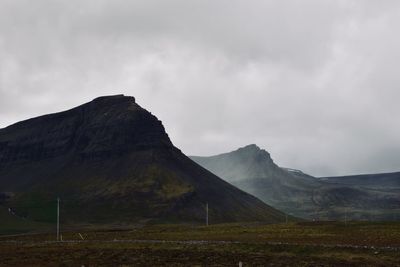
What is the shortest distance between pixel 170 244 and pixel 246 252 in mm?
17736

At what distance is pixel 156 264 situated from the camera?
5481 centimetres

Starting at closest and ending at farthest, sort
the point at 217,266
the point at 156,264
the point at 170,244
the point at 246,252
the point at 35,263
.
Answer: the point at 217,266
the point at 156,264
the point at 35,263
the point at 246,252
the point at 170,244

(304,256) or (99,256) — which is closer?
(304,256)

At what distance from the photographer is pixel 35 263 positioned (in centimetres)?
6028

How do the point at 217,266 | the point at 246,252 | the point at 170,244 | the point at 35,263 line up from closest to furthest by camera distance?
the point at 217,266, the point at 35,263, the point at 246,252, the point at 170,244

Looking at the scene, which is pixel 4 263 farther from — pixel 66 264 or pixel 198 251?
pixel 198 251

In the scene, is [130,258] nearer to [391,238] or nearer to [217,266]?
[217,266]

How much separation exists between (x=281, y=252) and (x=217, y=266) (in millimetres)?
13424

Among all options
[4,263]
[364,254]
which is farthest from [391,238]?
[4,263]

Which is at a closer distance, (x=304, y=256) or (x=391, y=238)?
(x=304, y=256)

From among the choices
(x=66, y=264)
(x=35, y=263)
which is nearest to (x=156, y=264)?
(x=66, y=264)

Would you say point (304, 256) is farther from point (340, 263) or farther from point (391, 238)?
point (391, 238)

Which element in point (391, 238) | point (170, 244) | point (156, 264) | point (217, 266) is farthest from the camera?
point (170, 244)

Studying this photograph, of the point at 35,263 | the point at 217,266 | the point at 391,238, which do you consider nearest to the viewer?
the point at 217,266
